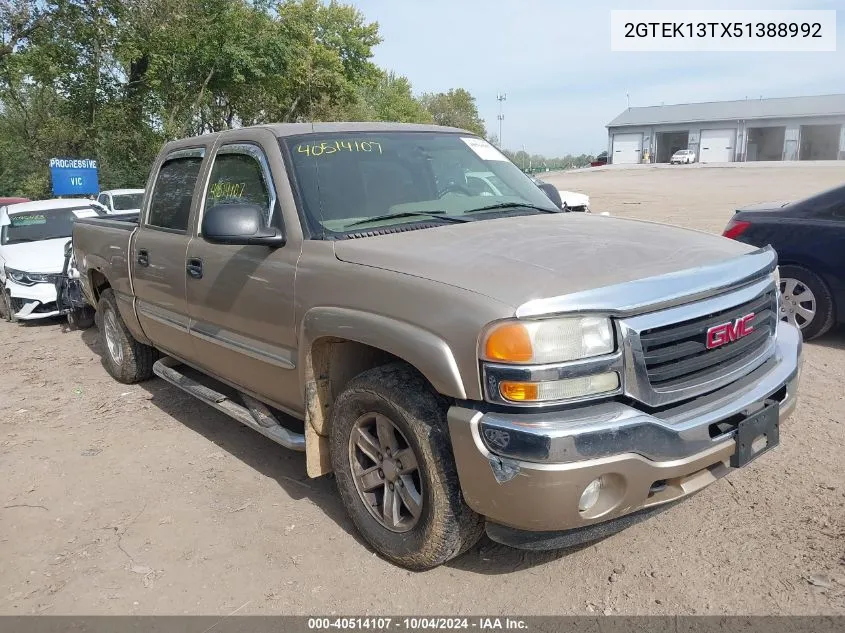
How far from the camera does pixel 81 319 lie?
8664mm

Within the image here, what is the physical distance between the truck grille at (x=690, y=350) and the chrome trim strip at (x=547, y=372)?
15 cm

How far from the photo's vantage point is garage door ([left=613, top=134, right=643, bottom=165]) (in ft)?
224

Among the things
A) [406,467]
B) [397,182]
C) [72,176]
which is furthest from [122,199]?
[406,467]

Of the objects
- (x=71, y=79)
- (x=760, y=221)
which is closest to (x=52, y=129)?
(x=71, y=79)

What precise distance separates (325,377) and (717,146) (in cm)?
6827

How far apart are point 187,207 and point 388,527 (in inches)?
97.6

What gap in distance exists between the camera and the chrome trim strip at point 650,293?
239 centimetres

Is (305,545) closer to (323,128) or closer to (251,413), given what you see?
(251,413)

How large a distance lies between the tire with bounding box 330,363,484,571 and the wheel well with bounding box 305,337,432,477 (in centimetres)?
15

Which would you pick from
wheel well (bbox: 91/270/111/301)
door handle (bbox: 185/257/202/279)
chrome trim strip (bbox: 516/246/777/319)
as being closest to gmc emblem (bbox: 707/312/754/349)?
chrome trim strip (bbox: 516/246/777/319)

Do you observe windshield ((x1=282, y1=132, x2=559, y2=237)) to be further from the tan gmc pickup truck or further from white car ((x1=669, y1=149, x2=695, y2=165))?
white car ((x1=669, y1=149, x2=695, y2=165))

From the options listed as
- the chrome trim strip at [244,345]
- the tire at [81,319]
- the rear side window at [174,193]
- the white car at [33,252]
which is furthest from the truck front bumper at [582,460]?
the white car at [33,252]

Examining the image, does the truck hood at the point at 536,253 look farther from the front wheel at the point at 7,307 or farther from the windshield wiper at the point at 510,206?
the front wheel at the point at 7,307

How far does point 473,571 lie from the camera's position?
305cm
